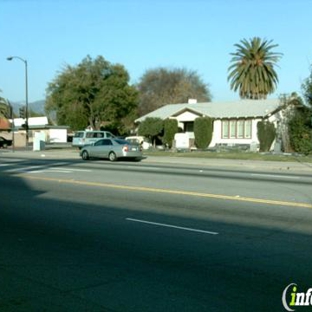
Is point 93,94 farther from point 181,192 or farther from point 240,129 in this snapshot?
point 181,192

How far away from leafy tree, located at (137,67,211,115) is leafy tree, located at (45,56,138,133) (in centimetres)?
2550

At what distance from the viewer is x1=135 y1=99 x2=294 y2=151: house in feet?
154

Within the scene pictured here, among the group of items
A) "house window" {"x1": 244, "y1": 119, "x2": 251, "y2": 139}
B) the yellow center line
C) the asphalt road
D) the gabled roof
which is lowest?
the asphalt road

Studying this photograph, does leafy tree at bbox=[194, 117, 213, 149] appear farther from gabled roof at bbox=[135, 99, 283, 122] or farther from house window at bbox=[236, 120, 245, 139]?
house window at bbox=[236, 120, 245, 139]

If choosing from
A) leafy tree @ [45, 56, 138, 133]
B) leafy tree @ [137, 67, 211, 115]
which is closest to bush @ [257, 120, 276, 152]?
leafy tree @ [45, 56, 138, 133]

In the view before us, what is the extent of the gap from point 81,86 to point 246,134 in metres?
23.0

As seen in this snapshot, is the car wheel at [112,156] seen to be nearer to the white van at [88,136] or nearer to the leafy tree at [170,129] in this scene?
the white van at [88,136]

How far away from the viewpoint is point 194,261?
7.72 metres

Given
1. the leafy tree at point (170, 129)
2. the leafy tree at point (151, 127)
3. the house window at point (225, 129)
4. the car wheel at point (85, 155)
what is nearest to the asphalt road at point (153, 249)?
the car wheel at point (85, 155)

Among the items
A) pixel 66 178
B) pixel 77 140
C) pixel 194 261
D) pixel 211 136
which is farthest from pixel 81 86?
pixel 194 261

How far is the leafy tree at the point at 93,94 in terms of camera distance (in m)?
64.8

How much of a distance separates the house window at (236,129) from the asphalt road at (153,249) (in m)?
32.9

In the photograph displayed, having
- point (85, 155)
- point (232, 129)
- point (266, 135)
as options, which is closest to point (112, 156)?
point (85, 155)

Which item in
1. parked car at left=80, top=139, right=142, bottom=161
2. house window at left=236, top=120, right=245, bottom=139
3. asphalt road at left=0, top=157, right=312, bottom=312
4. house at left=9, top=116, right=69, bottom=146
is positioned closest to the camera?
asphalt road at left=0, top=157, right=312, bottom=312
